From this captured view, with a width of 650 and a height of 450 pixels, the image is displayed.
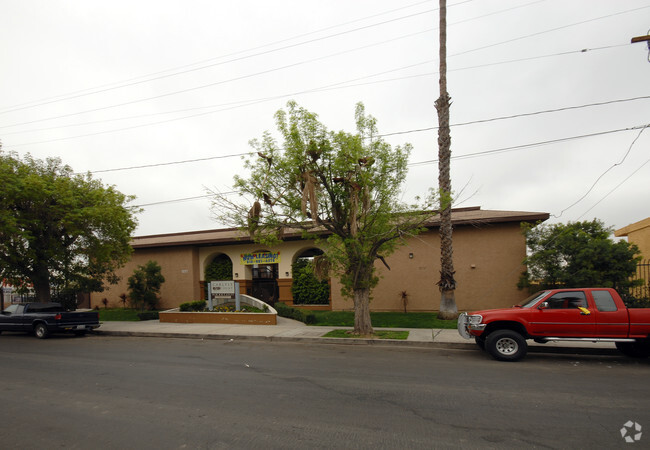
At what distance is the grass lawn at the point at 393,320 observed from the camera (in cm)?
1444

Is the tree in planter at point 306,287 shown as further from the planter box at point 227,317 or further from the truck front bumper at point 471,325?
the truck front bumper at point 471,325

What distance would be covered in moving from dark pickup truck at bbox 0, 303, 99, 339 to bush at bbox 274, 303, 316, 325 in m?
8.11

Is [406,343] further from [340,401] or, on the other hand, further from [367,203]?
[340,401]

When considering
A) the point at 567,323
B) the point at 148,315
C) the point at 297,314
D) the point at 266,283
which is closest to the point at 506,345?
Answer: the point at 567,323

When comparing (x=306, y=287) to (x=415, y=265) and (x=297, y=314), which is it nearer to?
(x=297, y=314)

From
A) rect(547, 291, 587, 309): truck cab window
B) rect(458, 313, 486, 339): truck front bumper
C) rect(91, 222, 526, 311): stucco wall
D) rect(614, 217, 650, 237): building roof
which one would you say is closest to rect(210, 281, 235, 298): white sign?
rect(91, 222, 526, 311): stucco wall

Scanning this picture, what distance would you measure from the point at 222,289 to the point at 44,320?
7.26 meters

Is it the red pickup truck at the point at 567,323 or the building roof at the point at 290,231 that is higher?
the building roof at the point at 290,231

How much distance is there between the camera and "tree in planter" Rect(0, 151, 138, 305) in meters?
15.5

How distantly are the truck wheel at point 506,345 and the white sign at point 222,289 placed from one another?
13015mm

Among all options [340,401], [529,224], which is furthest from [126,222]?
[529,224]

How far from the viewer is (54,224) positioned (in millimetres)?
16812

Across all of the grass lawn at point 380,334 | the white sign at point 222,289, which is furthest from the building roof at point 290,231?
the grass lawn at point 380,334

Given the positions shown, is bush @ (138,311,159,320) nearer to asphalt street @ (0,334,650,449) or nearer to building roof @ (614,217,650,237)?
asphalt street @ (0,334,650,449)
